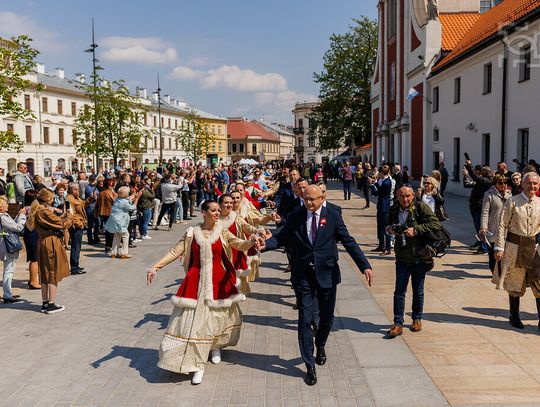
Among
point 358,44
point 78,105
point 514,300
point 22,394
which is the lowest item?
point 22,394

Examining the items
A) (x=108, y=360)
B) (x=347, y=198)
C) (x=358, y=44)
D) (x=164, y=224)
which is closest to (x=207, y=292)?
(x=108, y=360)

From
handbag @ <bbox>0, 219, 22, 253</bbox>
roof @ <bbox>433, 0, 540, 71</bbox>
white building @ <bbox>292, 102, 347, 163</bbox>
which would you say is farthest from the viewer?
white building @ <bbox>292, 102, 347, 163</bbox>

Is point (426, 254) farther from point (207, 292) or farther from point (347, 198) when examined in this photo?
point (347, 198)

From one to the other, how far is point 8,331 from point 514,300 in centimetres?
661

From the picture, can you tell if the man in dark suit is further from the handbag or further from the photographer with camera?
the handbag

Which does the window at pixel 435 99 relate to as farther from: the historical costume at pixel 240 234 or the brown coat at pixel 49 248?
the brown coat at pixel 49 248

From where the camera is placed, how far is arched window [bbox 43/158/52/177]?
59.6 meters

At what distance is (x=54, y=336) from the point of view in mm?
6910

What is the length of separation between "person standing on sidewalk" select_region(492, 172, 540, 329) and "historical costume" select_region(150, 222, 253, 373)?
339 centimetres

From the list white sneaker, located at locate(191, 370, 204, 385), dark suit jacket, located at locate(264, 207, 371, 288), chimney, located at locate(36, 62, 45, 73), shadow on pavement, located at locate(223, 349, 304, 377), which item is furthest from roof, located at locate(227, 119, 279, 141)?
white sneaker, located at locate(191, 370, 204, 385)


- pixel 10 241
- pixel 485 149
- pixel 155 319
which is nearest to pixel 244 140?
pixel 485 149

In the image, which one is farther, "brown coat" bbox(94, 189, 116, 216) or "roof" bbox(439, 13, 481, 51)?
"roof" bbox(439, 13, 481, 51)

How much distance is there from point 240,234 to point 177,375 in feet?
9.12

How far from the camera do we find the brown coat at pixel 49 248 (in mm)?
7887
